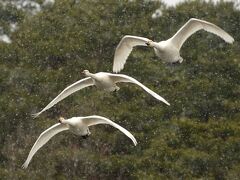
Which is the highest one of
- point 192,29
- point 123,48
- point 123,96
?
point 192,29

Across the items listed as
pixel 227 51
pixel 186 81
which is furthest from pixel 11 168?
pixel 227 51

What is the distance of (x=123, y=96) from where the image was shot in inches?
910

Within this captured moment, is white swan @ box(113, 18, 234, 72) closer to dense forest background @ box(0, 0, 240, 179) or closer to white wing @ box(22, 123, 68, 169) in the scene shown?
white wing @ box(22, 123, 68, 169)

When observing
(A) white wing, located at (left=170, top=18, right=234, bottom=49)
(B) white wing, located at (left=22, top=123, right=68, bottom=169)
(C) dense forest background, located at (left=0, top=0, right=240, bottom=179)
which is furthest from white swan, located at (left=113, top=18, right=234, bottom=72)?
(C) dense forest background, located at (left=0, top=0, right=240, bottom=179)

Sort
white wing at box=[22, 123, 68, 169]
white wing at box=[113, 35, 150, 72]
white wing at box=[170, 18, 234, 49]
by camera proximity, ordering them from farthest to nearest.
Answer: white wing at box=[113, 35, 150, 72]
white wing at box=[22, 123, 68, 169]
white wing at box=[170, 18, 234, 49]

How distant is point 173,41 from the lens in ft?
54.2

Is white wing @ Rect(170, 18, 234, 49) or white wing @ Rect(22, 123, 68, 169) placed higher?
white wing @ Rect(170, 18, 234, 49)

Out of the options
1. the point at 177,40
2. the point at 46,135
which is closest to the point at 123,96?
the point at 46,135

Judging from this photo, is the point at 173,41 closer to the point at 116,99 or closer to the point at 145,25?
the point at 116,99

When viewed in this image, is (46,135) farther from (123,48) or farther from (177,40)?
(177,40)

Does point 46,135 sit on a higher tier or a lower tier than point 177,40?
lower

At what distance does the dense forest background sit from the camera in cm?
2106

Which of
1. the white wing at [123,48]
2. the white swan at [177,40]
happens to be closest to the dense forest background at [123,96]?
the white wing at [123,48]

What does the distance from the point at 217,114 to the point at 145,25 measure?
3.75m
